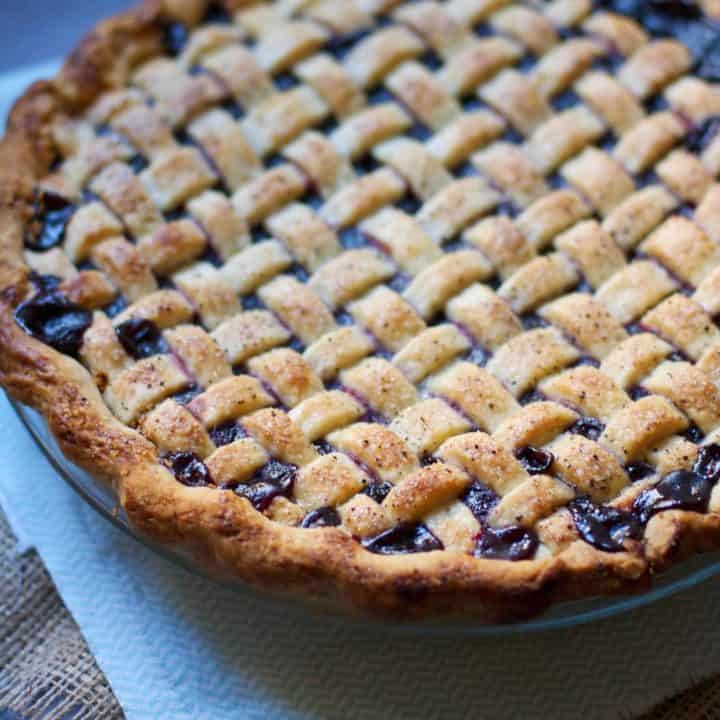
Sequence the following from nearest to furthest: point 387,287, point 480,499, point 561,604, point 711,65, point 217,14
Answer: point 561,604, point 480,499, point 387,287, point 711,65, point 217,14

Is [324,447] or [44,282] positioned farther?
[44,282]

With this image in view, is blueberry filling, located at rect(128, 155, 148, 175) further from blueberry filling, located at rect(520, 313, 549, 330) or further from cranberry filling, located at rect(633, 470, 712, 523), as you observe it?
cranberry filling, located at rect(633, 470, 712, 523)

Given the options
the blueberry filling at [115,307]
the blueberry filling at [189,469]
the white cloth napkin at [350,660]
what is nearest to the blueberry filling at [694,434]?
the white cloth napkin at [350,660]

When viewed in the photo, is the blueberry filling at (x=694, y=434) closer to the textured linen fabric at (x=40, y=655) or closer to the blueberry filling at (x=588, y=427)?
the blueberry filling at (x=588, y=427)

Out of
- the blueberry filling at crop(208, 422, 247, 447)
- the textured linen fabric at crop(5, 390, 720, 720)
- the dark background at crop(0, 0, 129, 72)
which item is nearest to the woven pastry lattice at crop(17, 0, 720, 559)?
the blueberry filling at crop(208, 422, 247, 447)

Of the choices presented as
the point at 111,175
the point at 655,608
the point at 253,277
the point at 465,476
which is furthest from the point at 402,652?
the point at 111,175

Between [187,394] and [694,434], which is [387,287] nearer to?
[187,394]

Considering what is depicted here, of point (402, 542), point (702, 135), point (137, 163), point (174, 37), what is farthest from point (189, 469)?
point (702, 135)
